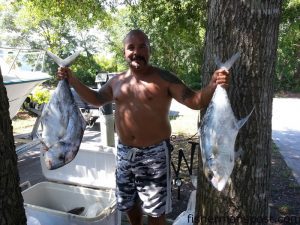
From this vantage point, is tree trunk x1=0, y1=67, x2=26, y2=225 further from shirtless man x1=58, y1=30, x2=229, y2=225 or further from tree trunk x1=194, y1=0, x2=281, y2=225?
tree trunk x1=194, y1=0, x2=281, y2=225

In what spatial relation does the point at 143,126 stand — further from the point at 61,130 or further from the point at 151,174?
the point at 61,130

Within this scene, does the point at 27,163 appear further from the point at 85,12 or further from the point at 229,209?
the point at 229,209

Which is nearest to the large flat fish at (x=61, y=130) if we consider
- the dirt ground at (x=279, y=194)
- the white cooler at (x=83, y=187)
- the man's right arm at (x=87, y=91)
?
the man's right arm at (x=87, y=91)

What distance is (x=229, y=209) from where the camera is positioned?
105 inches

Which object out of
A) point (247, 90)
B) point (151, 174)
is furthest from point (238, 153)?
point (151, 174)

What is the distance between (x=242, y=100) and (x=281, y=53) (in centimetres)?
1718

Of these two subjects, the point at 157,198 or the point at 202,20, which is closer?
the point at 157,198

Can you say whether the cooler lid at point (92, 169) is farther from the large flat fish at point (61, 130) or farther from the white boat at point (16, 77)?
the white boat at point (16, 77)

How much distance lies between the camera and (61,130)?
2.23 meters

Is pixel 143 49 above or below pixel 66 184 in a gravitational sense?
above

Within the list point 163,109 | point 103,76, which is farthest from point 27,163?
point 163,109

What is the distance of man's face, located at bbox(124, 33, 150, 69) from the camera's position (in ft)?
8.99

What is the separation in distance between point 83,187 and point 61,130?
5.66 ft

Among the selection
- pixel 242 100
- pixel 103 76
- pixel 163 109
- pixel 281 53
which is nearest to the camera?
pixel 242 100
